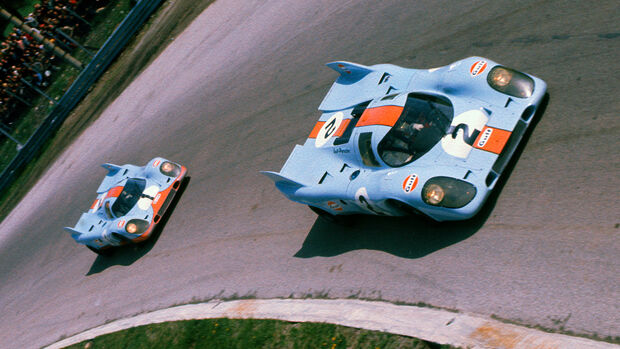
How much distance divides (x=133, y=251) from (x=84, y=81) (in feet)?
33.6

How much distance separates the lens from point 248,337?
29.3 feet

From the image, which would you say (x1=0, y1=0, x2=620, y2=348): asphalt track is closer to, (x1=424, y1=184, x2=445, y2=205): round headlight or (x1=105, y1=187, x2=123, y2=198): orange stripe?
(x1=424, y1=184, x2=445, y2=205): round headlight

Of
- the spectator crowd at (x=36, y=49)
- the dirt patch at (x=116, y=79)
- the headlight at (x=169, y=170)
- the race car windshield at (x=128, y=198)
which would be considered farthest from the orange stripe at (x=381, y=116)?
the spectator crowd at (x=36, y=49)

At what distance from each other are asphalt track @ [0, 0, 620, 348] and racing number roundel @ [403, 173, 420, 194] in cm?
91

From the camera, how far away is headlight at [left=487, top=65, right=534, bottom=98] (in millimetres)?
7879

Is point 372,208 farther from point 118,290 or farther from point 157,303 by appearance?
point 118,290

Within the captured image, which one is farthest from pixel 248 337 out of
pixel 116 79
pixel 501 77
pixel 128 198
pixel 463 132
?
pixel 116 79

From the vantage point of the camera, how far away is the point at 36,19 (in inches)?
869

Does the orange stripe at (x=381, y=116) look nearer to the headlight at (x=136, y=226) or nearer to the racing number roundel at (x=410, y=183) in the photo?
Result: the racing number roundel at (x=410, y=183)

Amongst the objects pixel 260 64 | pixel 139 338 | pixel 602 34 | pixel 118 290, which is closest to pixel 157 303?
pixel 139 338

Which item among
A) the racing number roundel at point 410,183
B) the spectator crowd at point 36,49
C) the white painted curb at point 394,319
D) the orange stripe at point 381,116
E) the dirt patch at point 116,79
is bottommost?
the white painted curb at point 394,319

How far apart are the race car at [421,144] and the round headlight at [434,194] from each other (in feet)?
0.04

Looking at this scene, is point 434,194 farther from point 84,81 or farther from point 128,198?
point 84,81

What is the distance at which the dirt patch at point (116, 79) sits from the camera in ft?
65.6
